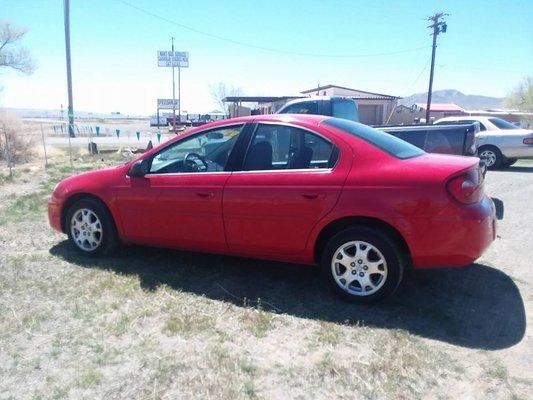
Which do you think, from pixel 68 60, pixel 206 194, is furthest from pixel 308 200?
pixel 68 60

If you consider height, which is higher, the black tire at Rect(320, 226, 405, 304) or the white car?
the white car

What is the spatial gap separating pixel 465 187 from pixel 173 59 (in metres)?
49.1

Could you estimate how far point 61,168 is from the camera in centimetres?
1269

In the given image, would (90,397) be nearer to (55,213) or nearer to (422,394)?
(422,394)

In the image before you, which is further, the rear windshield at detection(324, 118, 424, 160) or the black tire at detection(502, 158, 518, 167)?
the black tire at detection(502, 158, 518, 167)

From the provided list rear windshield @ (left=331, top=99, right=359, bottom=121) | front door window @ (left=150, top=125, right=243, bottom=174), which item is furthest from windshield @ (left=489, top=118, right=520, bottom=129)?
front door window @ (left=150, top=125, right=243, bottom=174)

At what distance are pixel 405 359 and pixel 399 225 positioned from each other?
1.01 meters

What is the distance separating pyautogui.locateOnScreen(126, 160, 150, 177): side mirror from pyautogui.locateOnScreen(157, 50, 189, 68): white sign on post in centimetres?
4679

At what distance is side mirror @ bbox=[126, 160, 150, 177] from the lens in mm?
4398

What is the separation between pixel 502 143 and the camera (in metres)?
12.8

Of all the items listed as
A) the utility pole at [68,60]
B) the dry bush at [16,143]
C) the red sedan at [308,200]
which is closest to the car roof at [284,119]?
the red sedan at [308,200]

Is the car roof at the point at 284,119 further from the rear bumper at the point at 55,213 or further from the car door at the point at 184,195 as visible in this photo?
the rear bumper at the point at 55,213

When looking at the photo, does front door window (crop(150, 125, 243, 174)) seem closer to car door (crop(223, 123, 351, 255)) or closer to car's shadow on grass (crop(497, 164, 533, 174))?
car door (crop(223, 123, 351, 255))

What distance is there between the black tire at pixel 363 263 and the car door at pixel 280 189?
0.23 m
